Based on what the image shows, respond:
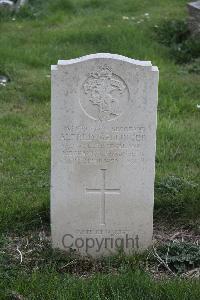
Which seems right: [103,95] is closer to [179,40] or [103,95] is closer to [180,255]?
[180,255]

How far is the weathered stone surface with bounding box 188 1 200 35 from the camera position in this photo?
11023mm

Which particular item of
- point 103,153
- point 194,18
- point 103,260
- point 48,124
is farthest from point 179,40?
point 103,260

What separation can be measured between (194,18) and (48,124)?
14.2 ft

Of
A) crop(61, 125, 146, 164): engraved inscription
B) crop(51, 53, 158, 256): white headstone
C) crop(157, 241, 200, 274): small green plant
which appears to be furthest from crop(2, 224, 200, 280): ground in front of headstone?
crop(61, 125, 146, 164): engraved inscription

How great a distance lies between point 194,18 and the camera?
11188 millimetres

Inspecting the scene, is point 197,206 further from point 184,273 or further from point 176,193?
point 184,273

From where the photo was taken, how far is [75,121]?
4906 millimetres

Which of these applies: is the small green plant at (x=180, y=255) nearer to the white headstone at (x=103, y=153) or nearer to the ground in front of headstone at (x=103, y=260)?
the ground in front of headstone at (x=103, y=260)

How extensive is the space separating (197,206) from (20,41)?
19.8 ft

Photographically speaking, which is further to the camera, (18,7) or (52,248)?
(18,7)

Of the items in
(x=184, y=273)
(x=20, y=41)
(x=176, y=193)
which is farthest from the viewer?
(x=20, y=41)

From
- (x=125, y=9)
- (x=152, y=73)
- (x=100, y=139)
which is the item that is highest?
(x=152, y=73)

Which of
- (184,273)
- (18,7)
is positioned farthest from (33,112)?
(18,7)

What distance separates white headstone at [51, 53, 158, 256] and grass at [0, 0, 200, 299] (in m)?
0.32
